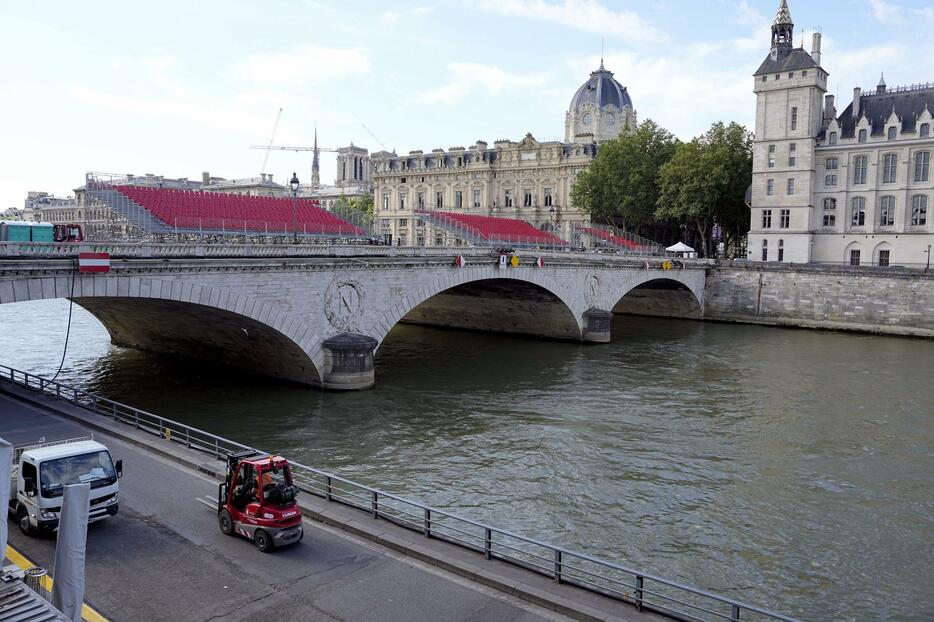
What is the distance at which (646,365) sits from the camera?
40.5 m

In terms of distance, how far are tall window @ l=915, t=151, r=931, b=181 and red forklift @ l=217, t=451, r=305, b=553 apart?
227 feet

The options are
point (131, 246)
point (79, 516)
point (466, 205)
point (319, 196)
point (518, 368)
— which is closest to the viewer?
point (79, 516)

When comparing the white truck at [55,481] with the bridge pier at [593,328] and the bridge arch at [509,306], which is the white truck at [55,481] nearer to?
the bridge arch at [509,306]

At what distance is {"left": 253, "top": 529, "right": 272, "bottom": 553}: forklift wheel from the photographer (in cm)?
1316

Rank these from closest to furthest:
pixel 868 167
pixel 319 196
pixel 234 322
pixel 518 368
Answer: pixel 234 322 → pixel 518 368 → pixel 868 167 → pixel 319 196

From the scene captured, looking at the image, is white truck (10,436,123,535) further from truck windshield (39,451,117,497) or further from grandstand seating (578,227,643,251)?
grandstand seating (578,227,643,251)

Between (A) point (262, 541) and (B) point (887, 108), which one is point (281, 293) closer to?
(A) point (262, 541)

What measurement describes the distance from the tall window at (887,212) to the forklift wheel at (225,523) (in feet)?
229

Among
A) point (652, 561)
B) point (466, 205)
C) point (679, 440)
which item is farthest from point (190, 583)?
point (466, 205)

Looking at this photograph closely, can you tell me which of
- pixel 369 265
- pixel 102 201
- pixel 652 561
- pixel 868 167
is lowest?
pixel 652 561

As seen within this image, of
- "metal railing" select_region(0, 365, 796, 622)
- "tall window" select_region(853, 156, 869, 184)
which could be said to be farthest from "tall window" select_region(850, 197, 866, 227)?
"metal railing" select_region(0, 365, 796, 622)

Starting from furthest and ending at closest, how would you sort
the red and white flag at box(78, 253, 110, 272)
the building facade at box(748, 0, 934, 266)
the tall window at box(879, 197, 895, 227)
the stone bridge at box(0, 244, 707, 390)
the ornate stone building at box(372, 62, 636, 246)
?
the ornate stone building at box(372, 62, 636, 246)
the tall window at box(879, 197, 895, 227)
the building facade at box(748, 0, 934, 266)
the stone bridge at box(0, 244, 707, 390)
the red and white flag at box(78, 253, 110, 272)

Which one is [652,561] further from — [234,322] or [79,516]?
[234,322]

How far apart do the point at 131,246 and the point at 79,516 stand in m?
15.8
